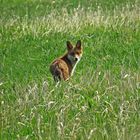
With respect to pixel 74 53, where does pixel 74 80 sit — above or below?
below

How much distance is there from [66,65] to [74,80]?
1.20 m

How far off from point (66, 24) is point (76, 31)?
472 millimetres

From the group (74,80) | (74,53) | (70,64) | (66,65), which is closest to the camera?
(74,80)

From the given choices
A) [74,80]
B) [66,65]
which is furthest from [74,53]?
[74,80]

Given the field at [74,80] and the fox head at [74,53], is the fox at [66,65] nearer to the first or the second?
the fox head at [74,53]

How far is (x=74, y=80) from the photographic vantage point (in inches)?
301

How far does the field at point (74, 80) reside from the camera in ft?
17.5

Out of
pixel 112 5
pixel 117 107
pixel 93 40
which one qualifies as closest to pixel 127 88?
pixel 117 107

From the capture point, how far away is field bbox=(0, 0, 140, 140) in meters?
5.33

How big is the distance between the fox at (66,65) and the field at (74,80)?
0.25m

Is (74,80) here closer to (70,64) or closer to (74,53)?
(70,64)

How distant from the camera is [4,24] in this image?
13.5 meters

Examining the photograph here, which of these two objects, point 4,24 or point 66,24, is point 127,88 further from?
point 4,24

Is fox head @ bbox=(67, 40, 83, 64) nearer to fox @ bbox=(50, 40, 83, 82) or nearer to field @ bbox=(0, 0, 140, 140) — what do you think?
fox @ bbox=(50, 40, 83, 82)
